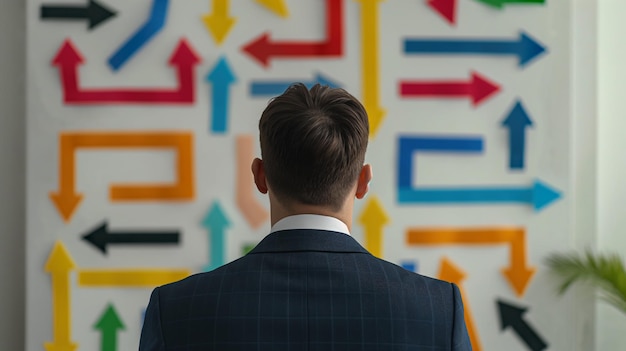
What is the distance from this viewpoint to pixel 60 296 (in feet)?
8.35

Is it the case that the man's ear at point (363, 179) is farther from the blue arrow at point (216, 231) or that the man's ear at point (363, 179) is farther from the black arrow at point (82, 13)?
the black arrow at point (82, 13)

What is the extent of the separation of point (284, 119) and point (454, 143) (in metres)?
1.56

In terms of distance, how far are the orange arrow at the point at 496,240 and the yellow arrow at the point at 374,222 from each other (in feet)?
0.29

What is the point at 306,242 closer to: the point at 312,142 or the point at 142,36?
the point at 312,142

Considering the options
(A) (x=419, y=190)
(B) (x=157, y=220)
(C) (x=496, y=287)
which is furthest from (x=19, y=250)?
(C) (x=496, y=287)

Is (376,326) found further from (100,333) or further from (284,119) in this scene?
(100,333)

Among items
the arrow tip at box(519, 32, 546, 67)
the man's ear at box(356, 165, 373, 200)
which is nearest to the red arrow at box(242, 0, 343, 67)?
the arrow tip at box(519, 32, 546, 67)

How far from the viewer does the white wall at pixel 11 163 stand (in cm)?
261

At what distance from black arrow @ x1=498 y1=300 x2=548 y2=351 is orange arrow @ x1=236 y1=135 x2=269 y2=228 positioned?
0.79 m

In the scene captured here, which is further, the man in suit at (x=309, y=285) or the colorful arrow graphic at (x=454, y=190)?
the colorful arrow graphic at (x=454, y=190)

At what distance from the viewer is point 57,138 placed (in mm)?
2541

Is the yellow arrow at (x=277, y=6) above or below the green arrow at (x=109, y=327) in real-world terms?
above

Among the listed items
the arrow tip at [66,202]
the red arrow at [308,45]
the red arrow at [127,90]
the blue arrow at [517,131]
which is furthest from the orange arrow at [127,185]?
the blue arrow at [517,131]

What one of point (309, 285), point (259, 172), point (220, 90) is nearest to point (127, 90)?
point (220, 90)
